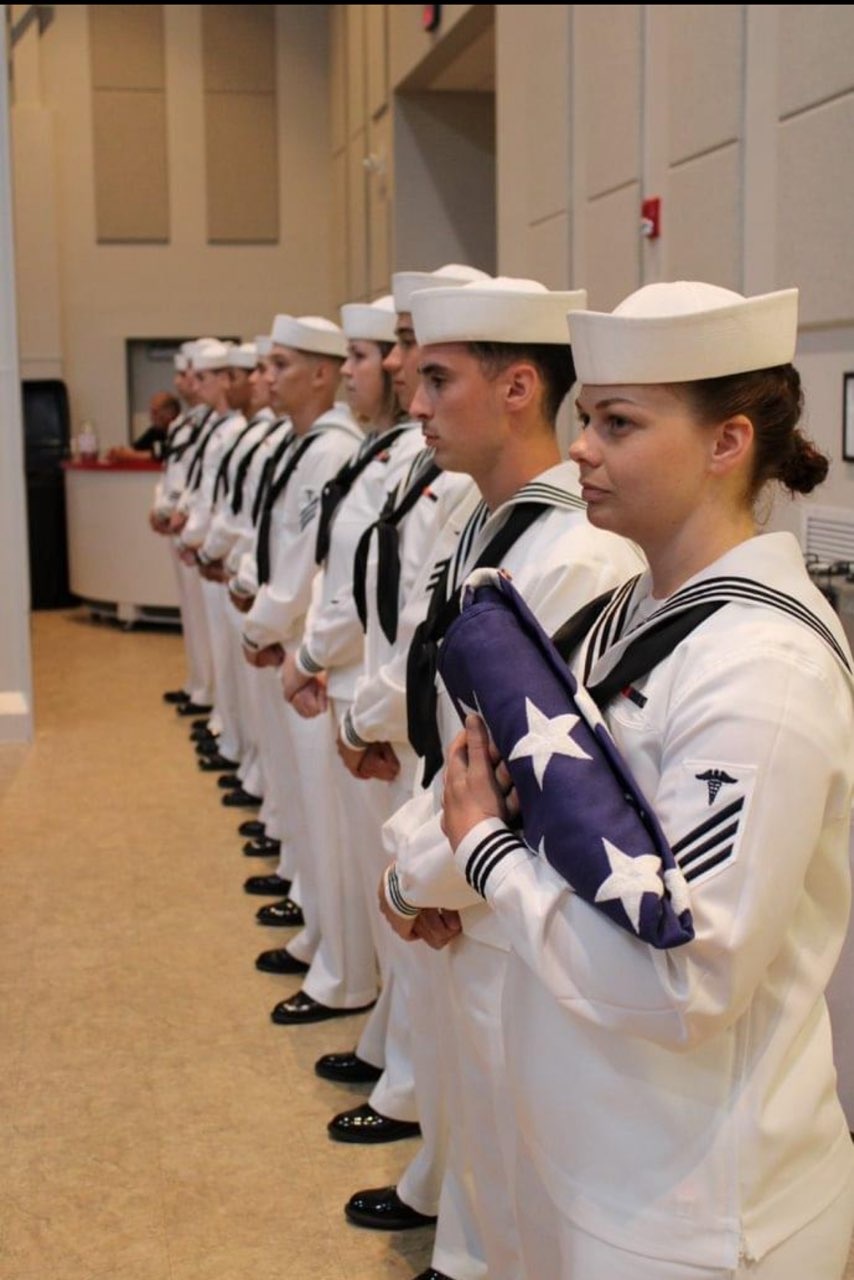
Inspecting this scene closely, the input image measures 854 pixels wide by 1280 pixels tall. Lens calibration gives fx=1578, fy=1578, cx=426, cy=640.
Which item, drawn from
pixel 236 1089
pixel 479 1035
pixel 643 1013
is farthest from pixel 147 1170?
pixel 643 1013

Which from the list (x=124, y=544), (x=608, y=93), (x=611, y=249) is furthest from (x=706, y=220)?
(x=124, y=544)

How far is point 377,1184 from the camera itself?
335 cm

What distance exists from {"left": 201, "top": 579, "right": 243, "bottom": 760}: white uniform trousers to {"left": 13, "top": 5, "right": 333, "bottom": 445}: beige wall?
7.83 meters

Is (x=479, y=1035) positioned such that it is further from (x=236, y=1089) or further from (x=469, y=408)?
(x=236, y=1089)

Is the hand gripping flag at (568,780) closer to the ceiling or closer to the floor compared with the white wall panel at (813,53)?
closer to the floor

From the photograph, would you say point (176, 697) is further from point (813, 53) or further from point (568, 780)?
point (568, 780)

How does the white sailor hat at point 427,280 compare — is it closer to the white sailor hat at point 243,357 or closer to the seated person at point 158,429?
the white sailor hat at point 243,357

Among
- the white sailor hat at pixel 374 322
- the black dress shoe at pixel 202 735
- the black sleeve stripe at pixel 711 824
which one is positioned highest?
the white sailor hat at pixel 374 322

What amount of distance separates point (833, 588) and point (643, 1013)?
2186 millimetres

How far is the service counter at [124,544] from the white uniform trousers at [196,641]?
2798mm

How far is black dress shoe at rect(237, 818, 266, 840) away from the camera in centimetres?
611

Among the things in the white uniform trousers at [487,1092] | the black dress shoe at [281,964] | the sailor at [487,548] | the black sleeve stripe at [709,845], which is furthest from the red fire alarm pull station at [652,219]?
the black sleeve stripe at [709,845]

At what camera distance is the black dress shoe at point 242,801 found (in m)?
6.63

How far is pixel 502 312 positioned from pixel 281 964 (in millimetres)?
2692
